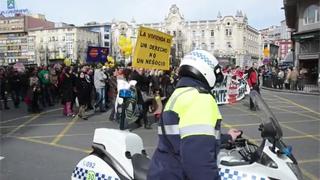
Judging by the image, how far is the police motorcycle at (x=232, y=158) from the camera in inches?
120

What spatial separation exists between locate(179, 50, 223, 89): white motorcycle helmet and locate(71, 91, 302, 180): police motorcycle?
0.72 metres

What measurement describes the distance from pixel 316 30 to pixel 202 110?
30076mm

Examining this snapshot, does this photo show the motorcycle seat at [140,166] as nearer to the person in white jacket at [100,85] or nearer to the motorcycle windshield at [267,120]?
the motorcycle windshield at [267,120]

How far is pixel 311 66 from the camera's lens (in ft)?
111

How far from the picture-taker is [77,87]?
1330 cm

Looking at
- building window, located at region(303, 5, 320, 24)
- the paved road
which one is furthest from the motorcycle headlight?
building window, located at region(303, 5, 320, 24)

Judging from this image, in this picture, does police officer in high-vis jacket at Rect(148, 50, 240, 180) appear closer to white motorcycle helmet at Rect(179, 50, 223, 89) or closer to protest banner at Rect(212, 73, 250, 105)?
white motorcycle helmet at Rect(179, 50, 223, 89)

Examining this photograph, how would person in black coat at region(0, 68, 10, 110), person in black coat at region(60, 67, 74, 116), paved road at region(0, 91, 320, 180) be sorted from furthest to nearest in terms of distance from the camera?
person in black coat at region(0, 68, 10, 110) → person in black coat at region(60, 67, 74, 116) → paved road at region(0, 91, 320, 180)

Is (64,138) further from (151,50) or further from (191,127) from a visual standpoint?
(191,127)

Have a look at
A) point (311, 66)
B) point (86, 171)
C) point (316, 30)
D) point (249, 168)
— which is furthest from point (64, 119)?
point (311, 66)

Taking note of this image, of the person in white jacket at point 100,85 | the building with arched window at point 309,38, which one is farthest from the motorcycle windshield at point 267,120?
the building with arched window at point 309,38

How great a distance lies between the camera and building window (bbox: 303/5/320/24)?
3195 centimetres

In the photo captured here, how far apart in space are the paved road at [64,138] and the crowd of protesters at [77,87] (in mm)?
592

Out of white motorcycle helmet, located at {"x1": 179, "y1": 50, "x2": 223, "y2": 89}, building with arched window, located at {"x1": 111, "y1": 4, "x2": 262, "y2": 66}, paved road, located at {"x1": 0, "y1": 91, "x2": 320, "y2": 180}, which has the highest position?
building with arched window, located at {"x1": 111, "y1": 4, "x2": 262, "y2": 66}
